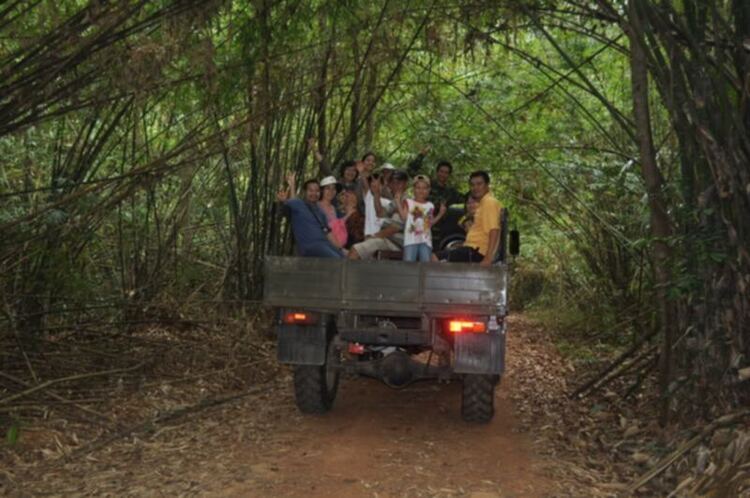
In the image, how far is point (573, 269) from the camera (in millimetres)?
13039

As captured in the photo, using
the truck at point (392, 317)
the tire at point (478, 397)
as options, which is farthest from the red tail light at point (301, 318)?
A: the tire at point (478, 397)

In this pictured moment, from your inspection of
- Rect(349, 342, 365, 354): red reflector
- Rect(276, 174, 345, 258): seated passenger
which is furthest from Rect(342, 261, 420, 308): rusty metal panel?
Rect(276, 174, 345, 258): seated passenger

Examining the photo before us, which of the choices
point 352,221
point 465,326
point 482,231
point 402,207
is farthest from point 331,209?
point 465,326

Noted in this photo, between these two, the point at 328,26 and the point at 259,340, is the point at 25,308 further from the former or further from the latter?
the point at 328,26

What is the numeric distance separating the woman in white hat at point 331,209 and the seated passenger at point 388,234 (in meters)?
0.22

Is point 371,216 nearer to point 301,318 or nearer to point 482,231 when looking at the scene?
point 482,231

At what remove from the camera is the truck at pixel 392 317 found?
5.74 metres

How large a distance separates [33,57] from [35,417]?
243 cm

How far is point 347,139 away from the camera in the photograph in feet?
29.7

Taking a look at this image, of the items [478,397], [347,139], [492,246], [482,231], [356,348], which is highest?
[347,139]

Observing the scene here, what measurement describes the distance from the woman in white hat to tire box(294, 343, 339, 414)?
1256mm

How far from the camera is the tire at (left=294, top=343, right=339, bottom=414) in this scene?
612 cm

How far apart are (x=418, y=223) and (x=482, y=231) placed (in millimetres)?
503

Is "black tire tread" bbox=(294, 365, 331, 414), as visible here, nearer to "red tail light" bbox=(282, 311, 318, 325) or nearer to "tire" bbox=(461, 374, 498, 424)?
"red tail light" bbox=(282, 311, 318, 325)
